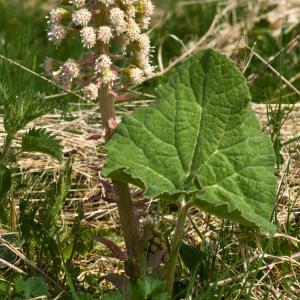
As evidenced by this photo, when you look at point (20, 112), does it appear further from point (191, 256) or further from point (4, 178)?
point (191, 256)

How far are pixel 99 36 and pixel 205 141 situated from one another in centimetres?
43

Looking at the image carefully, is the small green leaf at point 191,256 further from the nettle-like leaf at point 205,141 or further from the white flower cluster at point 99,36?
the white flower cluster at point 99,36

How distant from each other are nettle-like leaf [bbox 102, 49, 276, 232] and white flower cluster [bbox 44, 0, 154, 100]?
0.15 m

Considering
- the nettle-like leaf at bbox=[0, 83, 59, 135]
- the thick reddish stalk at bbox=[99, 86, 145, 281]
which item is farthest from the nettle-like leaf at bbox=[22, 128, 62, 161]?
the thick reddish stalk at bbox=[99, 86, 145, 281]

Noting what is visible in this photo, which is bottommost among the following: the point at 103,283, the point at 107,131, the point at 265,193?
the point at 103,283

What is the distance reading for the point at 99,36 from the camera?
2389 millimetres

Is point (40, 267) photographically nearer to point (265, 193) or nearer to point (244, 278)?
point (244, 278)

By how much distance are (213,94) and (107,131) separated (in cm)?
33

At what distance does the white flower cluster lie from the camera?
239 cm

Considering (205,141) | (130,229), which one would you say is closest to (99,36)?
(205,141)

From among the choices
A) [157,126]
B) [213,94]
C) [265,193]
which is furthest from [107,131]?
[265,193]

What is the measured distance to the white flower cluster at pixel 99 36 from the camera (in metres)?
2.39

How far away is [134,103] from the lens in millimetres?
4363

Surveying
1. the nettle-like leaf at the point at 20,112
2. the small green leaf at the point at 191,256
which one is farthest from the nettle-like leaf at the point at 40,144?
the small green leaf at the point at 191,256
